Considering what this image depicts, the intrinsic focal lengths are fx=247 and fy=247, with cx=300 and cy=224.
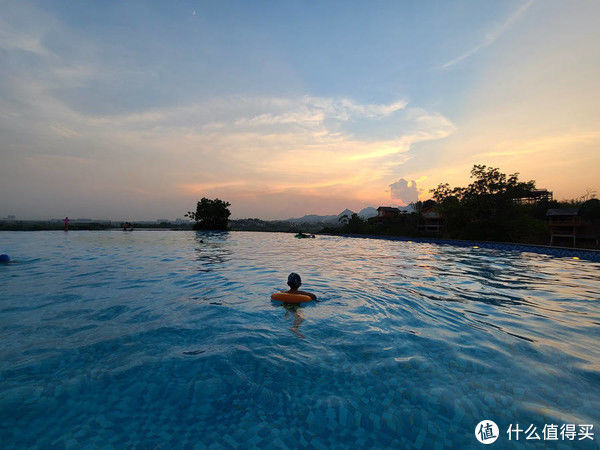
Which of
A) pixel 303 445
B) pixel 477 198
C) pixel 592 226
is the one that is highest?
pixel 477 198

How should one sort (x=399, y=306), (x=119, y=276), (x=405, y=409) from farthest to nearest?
(x=119, y=276) < (x=399, y=306) < (x=405, y=409)

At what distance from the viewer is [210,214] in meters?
43.1

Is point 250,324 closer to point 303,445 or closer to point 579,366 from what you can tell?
point 303,445

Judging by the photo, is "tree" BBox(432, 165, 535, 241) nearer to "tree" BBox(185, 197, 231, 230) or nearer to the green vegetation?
the green vegetation

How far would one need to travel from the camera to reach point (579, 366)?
3.66 metres

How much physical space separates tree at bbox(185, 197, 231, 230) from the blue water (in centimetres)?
3651

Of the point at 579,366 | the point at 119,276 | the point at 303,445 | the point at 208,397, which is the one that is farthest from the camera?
the point at 119,276

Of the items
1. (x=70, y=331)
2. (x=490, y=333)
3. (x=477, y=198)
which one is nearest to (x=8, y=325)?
(x=70, y=331)

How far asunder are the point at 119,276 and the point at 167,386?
7939 mm

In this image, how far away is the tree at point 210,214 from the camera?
1683 inches

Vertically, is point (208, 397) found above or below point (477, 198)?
below

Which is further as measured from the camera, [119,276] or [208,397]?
[119,276]

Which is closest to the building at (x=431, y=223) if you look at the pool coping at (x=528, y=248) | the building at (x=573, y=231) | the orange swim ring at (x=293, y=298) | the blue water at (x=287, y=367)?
the pool coping at (x=528, y=248)

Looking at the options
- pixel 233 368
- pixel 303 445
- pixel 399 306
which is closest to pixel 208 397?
pixel 233 368
